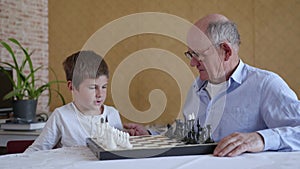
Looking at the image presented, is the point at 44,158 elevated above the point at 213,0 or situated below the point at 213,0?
below

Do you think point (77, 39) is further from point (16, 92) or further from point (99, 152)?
point (99, 152)

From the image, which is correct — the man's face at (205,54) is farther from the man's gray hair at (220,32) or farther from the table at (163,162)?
the table at (163,162)

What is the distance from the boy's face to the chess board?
0.45 metres

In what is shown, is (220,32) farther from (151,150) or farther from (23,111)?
(23,111)

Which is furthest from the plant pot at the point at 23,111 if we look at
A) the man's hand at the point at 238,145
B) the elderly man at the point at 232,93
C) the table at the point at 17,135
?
the man's hand at the point at 238,145

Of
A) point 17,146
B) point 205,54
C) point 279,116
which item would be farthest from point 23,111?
point 279,116

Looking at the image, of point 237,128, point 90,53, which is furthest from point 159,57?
point 237,128

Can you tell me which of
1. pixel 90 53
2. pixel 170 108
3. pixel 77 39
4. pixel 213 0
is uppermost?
pixel 213 0

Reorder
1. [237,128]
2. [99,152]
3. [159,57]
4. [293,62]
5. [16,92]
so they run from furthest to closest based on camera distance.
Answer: [159,57]
[293,62]
[16,92]
[237,128]
[99,152]

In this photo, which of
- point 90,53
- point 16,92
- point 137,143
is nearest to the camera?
point 137,143

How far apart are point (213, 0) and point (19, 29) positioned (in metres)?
2.07

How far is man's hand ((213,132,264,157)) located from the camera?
1206 millimetres

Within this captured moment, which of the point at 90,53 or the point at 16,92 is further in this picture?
the point at 16,92

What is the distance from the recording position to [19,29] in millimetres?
4477
